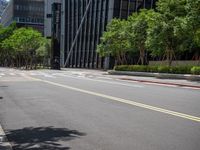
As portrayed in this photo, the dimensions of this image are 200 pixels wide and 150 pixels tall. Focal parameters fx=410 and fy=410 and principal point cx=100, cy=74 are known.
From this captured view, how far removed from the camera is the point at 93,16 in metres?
76.6

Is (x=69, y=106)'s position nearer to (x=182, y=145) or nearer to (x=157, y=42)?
(x=182, y=145)

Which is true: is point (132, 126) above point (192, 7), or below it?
below

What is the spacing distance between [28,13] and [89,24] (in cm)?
7979

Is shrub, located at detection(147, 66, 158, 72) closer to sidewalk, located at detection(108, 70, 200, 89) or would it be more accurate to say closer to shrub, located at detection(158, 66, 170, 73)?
sidewalk, located at detection(108, 70, 200, 89)

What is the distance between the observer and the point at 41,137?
328 inches

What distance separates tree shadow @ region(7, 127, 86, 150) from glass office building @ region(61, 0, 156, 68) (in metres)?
61.7

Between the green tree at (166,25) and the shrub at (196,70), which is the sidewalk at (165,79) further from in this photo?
the green tree at (166,25)

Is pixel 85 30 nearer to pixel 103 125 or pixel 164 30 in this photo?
pixel 164 30

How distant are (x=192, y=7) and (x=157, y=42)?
8.89 metres

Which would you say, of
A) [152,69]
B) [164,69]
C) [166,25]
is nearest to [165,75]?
[164,69]

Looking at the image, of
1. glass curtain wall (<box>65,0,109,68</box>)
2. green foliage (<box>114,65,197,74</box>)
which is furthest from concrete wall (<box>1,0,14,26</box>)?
green foliage (<box>114,65,197,74</box>)

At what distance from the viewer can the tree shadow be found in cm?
747

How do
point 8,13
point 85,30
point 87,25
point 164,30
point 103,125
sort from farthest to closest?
point 8,13 < point 85,30 < point 87,25 < point 164,30 < point 103,125

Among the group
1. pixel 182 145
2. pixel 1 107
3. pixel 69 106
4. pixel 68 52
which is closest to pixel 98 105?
pixel 69 106
